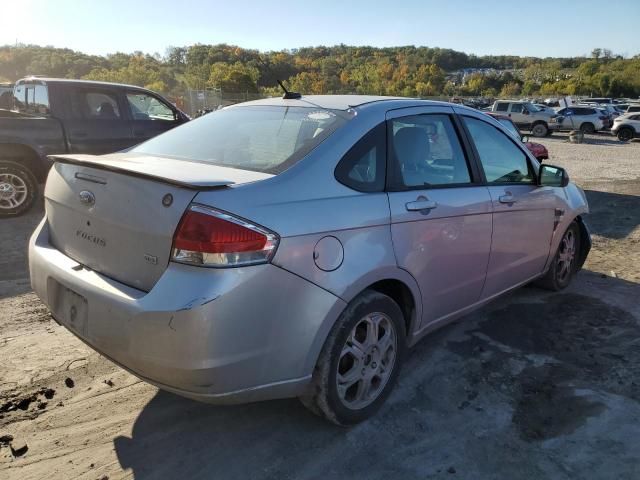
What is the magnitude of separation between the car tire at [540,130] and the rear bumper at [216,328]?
29.6m

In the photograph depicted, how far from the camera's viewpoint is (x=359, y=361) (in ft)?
8.96

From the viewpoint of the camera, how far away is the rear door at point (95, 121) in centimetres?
759

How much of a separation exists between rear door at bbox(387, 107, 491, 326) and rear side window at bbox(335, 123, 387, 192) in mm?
70

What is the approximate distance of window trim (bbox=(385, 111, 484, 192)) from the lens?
112 inches

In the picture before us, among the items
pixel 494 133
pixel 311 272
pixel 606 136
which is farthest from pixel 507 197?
pixel 606 136

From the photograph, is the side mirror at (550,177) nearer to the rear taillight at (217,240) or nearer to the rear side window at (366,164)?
the rear side window at (366,164)

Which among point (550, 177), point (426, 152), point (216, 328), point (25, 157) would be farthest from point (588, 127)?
point (216, 328)

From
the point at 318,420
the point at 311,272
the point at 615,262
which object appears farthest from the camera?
the point at 615,262

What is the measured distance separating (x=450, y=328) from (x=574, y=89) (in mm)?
87927

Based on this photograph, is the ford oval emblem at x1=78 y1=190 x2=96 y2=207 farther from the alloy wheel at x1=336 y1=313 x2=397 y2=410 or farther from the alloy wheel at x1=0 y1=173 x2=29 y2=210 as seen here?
the alloy wheel at x1=0 y1=173 x2=29 y2=210

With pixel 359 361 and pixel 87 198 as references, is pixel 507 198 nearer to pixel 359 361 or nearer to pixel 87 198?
pixel 359 361

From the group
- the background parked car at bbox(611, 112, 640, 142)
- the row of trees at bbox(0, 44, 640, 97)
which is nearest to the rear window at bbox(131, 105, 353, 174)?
the background parked car at bbox(611, 112, 640, 142)

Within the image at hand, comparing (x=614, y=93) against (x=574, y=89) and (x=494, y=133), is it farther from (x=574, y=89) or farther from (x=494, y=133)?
(x=494, y=133)

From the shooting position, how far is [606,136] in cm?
2947
